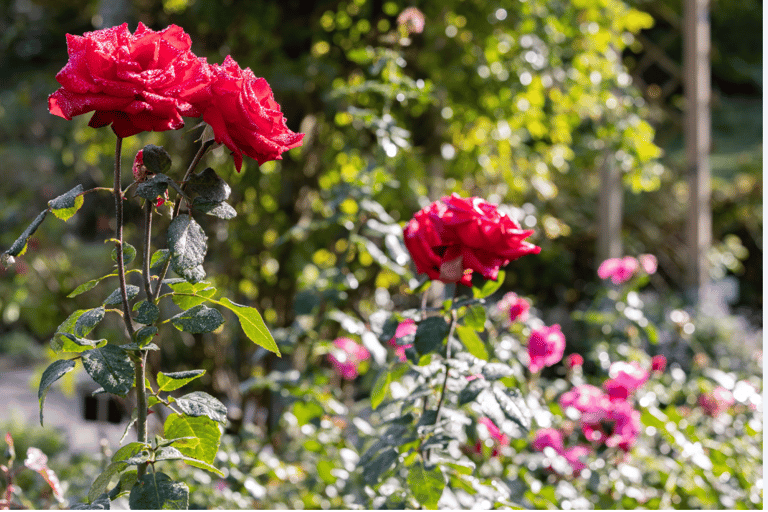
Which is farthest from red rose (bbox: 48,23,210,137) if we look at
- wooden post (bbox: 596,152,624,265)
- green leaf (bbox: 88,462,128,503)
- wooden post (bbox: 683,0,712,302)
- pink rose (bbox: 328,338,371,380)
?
wooden post (bbox: 683,0,712,302)

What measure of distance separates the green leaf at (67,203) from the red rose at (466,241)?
0.42 m

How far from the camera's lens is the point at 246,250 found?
6.49 ft

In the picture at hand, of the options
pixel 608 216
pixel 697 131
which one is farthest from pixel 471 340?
pixel 697 131

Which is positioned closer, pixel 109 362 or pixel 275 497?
pixel 109 362

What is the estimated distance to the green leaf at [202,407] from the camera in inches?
23.0

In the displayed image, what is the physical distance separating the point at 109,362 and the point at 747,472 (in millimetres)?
1466

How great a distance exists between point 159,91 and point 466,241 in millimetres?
408

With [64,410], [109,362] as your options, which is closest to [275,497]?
[109,362]

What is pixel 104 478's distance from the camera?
0.62 meters

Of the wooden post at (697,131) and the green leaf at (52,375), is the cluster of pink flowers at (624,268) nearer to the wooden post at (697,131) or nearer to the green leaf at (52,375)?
the green leaf at (52,375)

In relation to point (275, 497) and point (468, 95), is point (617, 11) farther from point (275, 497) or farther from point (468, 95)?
point (275, 497)

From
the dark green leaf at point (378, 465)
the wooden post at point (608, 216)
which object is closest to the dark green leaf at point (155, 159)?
the dark green leaf at point (378, 465)

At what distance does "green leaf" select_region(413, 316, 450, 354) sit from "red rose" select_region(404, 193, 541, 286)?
0.07m

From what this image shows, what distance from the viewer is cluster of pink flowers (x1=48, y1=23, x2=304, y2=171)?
0.53 m
